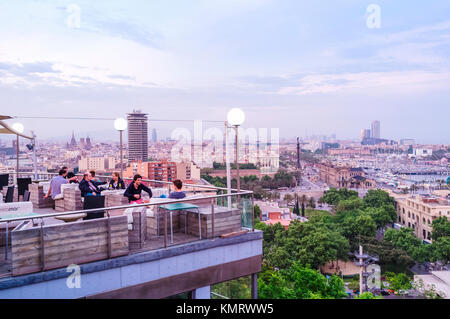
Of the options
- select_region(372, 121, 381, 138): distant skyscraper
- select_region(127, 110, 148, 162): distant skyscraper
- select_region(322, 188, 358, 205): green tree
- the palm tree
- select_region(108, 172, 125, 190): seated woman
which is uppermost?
select_region(372, 121, 381, 138): distant skyscraper

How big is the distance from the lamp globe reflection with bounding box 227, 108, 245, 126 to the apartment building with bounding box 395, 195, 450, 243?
5850 cm

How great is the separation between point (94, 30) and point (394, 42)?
408 feet

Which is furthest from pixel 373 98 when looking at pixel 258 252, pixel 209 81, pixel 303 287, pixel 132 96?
pixel 258 252

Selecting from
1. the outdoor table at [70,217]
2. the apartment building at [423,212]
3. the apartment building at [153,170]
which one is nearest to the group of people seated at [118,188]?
the outdoor table at [70,217]

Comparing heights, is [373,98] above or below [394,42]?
below

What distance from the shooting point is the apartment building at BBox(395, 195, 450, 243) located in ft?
185

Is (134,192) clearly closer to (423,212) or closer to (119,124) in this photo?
(119,124)

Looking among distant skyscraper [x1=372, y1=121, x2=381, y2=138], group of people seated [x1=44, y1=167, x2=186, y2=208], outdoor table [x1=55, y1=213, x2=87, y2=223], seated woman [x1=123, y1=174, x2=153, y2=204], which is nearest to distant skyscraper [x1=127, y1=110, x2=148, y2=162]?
group of people seated [x1=44, y1=167, x2=186, y2=208]

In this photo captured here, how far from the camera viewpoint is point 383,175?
11812 centimetres

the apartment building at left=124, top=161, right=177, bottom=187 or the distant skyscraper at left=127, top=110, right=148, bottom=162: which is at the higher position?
the distant skyscraper at left=127, top=110, right=148, bottom=162

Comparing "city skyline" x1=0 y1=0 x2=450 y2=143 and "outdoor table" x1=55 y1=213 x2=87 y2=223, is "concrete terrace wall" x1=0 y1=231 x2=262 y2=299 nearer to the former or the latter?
"outdoor table" x1=55 y1=213 x2=87 y2=223

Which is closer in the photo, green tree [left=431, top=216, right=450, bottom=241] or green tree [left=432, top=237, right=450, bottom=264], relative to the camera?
green tree [left=432, top=237, right=450, bottom=264]

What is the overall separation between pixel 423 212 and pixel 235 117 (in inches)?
2474
